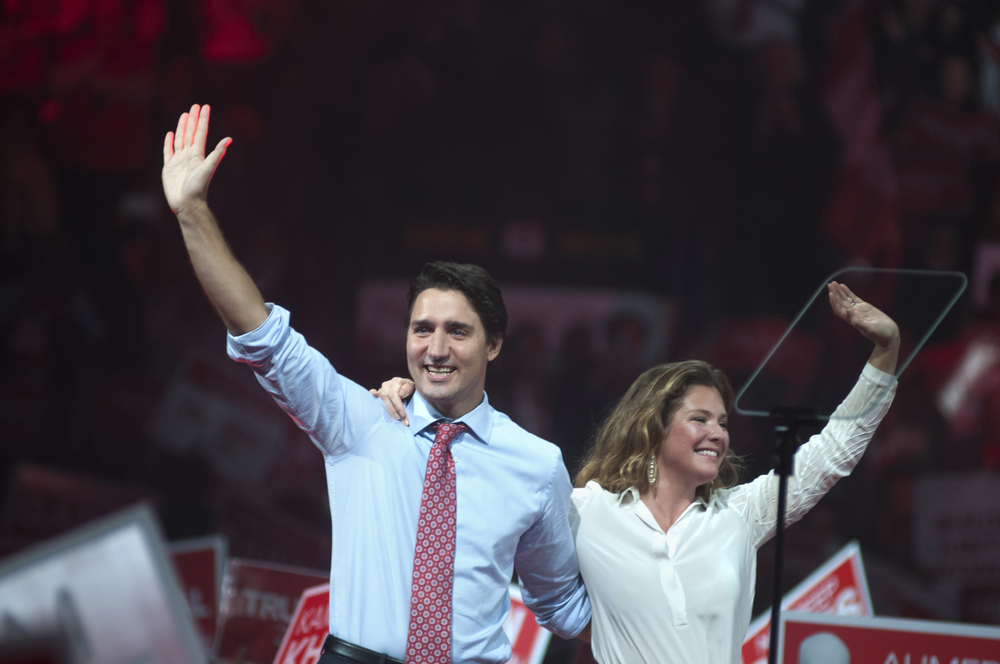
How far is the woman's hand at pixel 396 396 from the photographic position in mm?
1750

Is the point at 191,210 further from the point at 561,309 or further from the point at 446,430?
the point at 561,309

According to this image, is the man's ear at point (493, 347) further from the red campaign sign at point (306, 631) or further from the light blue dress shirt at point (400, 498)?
the red campaign sign at point (306, 631)

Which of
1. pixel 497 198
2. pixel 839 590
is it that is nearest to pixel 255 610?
pixel 839 590

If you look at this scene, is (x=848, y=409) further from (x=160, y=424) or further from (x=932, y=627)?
(x=160, y=424)

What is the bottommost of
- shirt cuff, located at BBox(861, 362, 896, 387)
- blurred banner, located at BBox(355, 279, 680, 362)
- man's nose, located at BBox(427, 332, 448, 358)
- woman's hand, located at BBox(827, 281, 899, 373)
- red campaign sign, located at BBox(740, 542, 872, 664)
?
red campaign sign, located at BBox(740, 542, 872, 664)

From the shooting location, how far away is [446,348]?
1.71m

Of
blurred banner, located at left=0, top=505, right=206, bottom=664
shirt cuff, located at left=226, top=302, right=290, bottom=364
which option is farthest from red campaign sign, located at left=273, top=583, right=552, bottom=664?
blurred banner, located at left=0, top=505, right=206, bottom=664

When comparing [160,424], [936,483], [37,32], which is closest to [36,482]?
[160,424]

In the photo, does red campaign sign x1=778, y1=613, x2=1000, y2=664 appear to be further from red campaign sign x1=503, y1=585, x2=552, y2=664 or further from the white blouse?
red campaign sign x1=503, y1=585, x2=552, y2=664

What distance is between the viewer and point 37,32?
214 inches

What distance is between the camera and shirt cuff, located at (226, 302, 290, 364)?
149cm

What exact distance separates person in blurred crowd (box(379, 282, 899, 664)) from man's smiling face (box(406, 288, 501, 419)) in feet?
0.32

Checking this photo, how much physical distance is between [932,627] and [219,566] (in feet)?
7.20

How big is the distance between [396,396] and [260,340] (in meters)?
0.36
